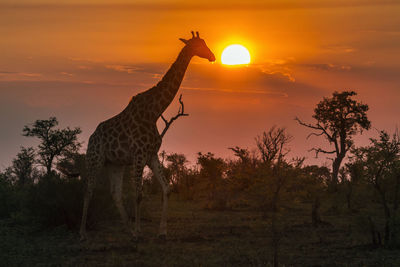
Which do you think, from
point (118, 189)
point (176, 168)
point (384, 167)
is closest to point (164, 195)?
point (118, 189)

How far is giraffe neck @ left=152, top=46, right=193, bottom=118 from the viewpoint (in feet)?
54.8

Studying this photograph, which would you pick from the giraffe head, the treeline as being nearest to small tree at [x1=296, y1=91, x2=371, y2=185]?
the treeline

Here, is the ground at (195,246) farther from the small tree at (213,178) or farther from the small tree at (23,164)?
the small tree at (23,164)

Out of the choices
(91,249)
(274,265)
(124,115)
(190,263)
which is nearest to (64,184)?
(124,115)

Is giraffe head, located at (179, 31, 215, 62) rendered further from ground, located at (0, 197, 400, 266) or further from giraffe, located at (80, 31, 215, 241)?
ground, located at (0, 197, 400, 266)

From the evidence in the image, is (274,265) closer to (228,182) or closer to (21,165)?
(228,182)

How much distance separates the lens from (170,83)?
17.0 metres

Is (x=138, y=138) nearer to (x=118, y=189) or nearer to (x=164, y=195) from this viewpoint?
(x=164, y=195)

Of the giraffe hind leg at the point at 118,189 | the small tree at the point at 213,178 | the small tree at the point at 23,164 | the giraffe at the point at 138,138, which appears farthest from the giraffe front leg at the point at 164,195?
the small tree at the point at 23,164

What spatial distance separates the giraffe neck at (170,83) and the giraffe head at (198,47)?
0.49ft

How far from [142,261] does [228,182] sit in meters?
17.8

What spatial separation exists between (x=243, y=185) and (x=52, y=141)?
2035 cm

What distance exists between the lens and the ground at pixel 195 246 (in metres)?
12.5

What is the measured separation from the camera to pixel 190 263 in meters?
12.3
